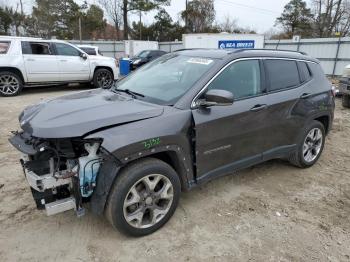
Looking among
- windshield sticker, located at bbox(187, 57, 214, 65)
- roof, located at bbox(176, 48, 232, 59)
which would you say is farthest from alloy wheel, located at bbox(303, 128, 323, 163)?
windshield sticker, located at bbox(187, 57, 214, 65)

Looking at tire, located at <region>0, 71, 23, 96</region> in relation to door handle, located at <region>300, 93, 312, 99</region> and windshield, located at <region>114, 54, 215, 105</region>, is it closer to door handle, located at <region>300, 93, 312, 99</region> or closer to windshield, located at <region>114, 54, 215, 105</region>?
windshield, located at <region>114, 54, 215, 105</region>

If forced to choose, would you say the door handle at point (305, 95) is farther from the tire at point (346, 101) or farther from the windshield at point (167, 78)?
the tire at point (346, 101)

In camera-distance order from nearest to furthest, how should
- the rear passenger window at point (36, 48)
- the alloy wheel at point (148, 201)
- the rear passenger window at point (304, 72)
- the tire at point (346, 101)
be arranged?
the alloy wheel at point (148, 201) < the rear passenger window at point (304, 72) < the tire at point (346, 101) < the rear passenger window at point (36, 48)

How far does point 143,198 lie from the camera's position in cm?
290

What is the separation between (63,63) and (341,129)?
8652mm

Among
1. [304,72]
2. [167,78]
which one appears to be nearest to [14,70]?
[167,78]

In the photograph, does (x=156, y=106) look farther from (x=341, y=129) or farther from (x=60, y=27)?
(x=60, y=27)

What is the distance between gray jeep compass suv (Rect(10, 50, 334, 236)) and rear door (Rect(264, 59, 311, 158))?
14mm

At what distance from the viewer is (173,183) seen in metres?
3.02

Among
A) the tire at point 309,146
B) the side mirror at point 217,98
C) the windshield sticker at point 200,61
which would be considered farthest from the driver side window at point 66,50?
the side mirror at point 217,98

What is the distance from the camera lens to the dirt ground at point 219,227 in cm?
279

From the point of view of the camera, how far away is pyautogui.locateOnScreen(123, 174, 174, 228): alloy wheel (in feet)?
9.31

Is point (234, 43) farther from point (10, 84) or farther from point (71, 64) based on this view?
point (10, 84)

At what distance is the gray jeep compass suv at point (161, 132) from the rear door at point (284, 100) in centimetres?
1
